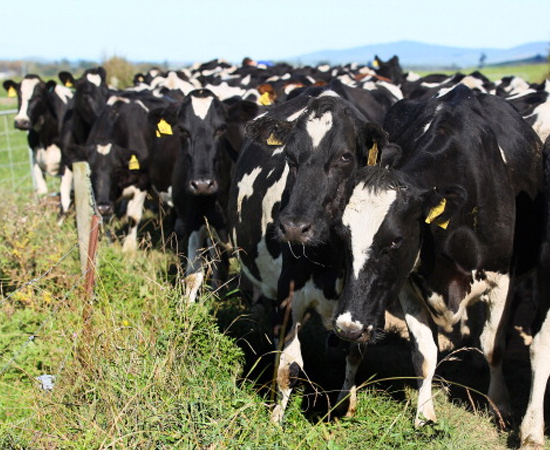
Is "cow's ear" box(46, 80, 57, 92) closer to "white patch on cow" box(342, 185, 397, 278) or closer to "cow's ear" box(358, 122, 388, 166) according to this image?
"cow's ear" box(358, 122, 388, 166)

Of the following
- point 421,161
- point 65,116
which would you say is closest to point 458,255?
point 421,161

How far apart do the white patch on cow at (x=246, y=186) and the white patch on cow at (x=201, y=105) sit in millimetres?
1404

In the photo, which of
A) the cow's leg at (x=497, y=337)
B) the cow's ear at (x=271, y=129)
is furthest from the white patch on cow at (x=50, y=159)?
the cow's leg at (x=497, y=337)

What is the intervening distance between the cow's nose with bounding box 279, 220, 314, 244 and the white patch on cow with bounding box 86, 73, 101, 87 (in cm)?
880

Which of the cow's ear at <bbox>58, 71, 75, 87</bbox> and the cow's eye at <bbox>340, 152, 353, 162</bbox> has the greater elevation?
the cow's eye at <bbox>340, 152, 353, 162</bbox>

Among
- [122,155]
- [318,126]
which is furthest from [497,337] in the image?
[122,155]

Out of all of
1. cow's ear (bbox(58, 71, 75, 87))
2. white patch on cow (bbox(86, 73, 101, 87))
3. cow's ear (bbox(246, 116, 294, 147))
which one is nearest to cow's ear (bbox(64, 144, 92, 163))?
white patch on cow (bbox(86, 73, 101, 87))

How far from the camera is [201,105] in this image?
7.39 metres

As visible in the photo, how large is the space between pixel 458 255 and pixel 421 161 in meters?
0.64

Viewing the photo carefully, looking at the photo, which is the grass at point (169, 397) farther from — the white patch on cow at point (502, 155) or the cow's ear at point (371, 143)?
the white patch on cow at point (502, 155)

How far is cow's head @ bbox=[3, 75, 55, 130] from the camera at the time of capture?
43.5ft

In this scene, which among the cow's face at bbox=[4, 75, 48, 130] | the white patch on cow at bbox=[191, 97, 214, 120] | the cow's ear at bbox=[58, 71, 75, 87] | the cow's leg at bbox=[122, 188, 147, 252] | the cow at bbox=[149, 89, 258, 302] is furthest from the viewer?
the cow's ear at bbox=[58, 71, 75, 87]

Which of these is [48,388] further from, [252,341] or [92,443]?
[252,341]

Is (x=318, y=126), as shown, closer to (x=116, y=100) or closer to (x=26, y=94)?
(x=116, y=100)
